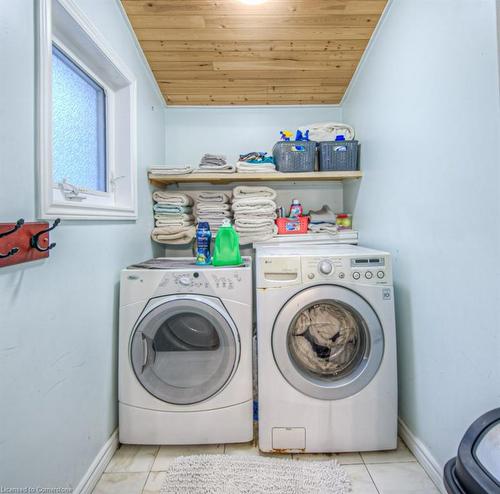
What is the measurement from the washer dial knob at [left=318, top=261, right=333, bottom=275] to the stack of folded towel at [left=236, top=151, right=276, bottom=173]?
2.79 feet

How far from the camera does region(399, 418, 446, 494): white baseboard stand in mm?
1170

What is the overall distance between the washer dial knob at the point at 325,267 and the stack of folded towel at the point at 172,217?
98 centimetres

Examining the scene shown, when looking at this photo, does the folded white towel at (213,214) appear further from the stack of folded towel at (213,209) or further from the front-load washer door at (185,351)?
the front-load washer door at (185,351)

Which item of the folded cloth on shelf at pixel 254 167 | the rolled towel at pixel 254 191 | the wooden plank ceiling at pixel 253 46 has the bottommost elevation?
the rolled towel at pixel 254 191

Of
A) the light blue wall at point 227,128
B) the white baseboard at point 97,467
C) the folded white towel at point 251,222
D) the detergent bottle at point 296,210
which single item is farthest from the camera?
the light blue wall at point 227,128

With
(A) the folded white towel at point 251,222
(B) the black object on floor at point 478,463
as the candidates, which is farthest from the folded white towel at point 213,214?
(B) the black object on floor at point 478,463

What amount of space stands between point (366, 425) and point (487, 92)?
1.37 m

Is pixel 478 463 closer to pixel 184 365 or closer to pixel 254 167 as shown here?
pixel 184 365

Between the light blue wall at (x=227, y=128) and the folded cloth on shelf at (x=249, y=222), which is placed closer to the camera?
the folded cloth on shelf at (x=249, y=222)

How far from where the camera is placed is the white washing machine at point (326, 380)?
132cm

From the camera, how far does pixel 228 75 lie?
1936mm

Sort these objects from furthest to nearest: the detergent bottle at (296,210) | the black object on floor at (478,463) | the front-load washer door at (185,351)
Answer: the detergent bottle at (296,210) < the front-load washer door at (185,351) < the black object on floor at (478,463)

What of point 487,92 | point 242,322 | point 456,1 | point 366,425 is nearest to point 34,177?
point 242,322

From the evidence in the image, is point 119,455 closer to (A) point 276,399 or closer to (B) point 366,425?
(A) point 276,399
